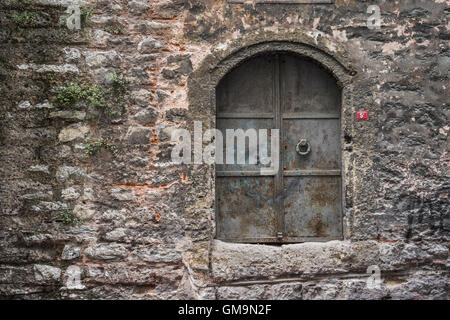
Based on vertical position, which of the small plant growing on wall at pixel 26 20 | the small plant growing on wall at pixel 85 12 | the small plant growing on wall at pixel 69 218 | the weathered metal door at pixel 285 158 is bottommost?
the small plant growing on wall at pixel 69 218

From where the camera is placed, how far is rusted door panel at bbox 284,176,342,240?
3.63 meters

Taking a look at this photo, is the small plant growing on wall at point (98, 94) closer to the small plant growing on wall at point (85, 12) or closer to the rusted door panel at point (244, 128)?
the small plant growing on wall at point (85, 12)

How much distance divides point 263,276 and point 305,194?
76 cm

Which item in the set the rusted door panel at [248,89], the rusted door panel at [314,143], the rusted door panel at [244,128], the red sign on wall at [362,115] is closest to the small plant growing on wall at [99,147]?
the rusted door panel at [244,128]

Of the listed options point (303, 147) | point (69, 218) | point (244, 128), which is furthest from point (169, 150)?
point (303, 147)

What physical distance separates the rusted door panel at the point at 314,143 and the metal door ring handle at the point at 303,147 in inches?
1.2

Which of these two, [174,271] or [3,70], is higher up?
[3,70]

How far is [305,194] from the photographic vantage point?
3.63 metres

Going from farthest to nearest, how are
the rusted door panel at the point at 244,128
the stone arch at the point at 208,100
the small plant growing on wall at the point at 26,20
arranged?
the rusted door panel at the point at 244,128 < the stone arch at the point at 208,100 < the small plant growing on wall at the point at 26,20

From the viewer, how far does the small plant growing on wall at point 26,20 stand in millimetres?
3281

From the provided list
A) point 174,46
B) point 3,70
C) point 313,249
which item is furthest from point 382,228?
point 3,70

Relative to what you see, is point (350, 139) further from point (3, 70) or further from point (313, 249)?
point (3, 70)

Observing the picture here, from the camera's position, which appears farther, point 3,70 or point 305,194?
point 305,194

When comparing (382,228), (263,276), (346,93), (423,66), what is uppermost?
(423,66)
